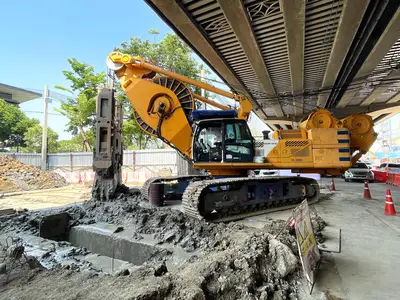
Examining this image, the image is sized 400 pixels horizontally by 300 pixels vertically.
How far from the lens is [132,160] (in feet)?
59.6

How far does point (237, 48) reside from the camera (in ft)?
22.1

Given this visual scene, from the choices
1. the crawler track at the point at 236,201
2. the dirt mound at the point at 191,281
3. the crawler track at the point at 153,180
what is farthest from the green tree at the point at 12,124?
the dirt mound at the point at 191,281

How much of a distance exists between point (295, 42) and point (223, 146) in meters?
3.32

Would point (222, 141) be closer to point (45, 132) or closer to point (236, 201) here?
point (236, 201)

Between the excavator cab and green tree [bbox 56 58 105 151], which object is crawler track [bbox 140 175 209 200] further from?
green tree [bbox 56 58 105 151]

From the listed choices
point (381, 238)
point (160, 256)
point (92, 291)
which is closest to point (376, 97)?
point (381, 238)

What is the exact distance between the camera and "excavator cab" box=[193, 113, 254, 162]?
6230 millimetres

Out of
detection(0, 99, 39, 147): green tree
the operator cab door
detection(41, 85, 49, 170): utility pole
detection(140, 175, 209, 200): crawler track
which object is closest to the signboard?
the operator cab door

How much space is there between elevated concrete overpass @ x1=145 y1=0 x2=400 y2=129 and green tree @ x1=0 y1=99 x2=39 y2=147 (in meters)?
31.5

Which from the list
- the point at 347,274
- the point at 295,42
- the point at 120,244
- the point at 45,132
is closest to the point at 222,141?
the point at 295,42

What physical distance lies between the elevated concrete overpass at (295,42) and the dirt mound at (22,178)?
14.0 m

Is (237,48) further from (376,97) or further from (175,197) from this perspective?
(376,97)

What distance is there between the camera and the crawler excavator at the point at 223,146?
597 centimetres

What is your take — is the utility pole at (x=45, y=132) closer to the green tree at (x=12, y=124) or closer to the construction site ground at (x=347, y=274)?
the green tree at (x=12, y=124)
